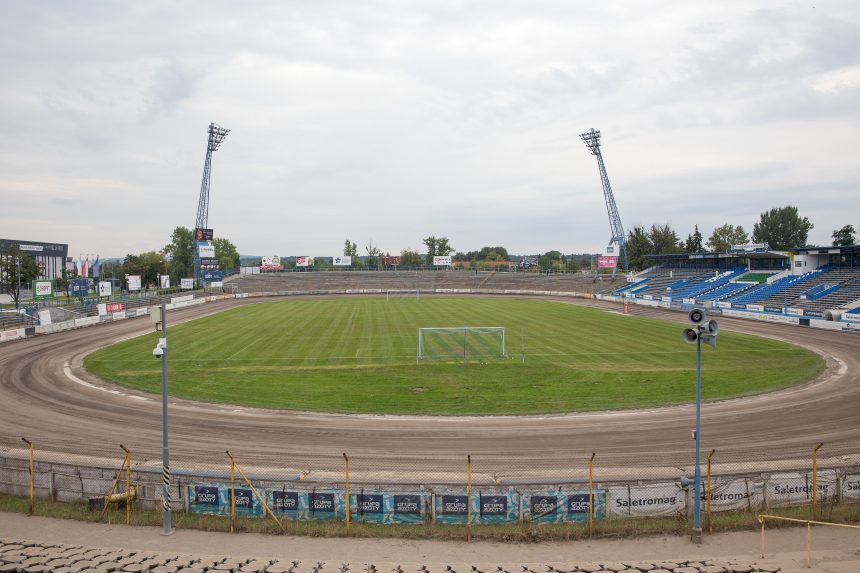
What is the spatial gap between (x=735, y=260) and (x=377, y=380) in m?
78.9

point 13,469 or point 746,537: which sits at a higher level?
point 13,469

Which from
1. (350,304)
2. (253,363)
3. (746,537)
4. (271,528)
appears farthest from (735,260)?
(271,528)

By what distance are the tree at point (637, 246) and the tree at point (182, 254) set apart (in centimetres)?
11999

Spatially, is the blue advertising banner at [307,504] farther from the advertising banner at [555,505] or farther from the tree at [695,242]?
the tree at [695,242]

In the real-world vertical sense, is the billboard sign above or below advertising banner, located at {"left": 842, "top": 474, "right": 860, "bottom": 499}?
above

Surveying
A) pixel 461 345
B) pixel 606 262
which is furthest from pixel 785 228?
pixel 461 345

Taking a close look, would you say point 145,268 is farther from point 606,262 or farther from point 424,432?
point 424,432

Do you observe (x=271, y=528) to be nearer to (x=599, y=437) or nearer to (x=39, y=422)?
(x=599, y=437)

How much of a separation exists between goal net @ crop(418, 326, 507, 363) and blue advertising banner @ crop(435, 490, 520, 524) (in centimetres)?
2452

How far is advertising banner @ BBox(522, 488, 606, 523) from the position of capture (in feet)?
49.0

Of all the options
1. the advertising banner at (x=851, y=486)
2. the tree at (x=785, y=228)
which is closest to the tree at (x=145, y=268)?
the advertising banner at (x=851, y=486)

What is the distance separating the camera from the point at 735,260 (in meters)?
91.2

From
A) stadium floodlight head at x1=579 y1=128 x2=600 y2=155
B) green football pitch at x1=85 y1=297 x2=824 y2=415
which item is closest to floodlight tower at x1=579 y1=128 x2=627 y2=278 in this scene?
stadium floodlight head at x1=579 y1=128 x2=600 y2=155

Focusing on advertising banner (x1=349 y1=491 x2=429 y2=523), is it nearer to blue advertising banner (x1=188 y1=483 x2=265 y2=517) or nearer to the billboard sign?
blue advertising banner (x1=188 y1=483 x2=265 y2=517)
